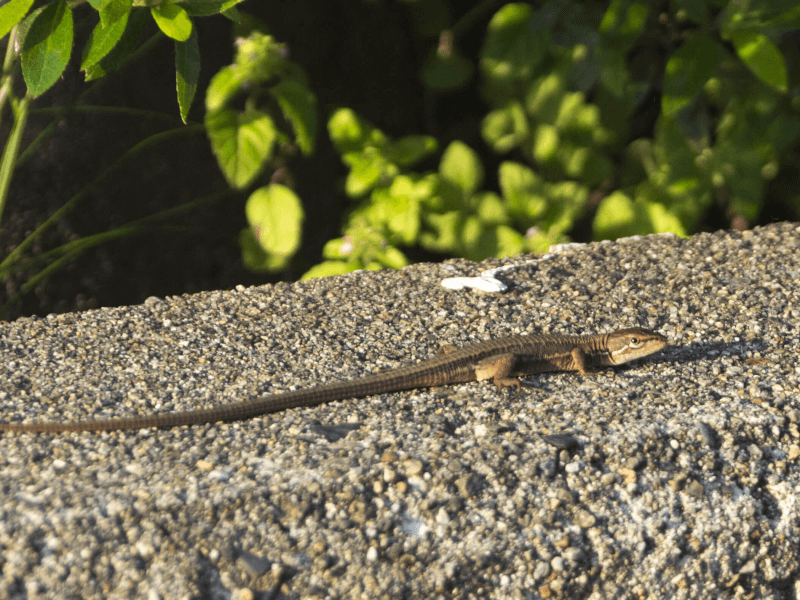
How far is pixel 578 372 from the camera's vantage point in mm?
2664

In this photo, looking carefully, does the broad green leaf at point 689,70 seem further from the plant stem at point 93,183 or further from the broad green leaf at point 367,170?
the plant stem at point 93,183

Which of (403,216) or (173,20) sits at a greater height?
(173,20)

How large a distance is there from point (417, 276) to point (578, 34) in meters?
2.05

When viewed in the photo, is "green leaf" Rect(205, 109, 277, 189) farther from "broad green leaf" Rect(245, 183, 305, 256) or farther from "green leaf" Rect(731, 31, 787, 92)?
"green leaf" Rect(731, 31, 787, 92)

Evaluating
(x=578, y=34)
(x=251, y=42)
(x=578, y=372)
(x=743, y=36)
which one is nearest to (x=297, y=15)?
(x=251, y=42)

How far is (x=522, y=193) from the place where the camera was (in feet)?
15.4

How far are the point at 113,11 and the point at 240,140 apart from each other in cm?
174

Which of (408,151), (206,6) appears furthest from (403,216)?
(206,6)

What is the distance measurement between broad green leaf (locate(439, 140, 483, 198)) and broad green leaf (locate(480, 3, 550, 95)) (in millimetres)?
576

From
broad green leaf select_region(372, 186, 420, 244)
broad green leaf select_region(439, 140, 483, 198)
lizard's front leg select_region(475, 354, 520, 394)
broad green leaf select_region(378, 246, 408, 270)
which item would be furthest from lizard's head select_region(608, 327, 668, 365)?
broad green leaf select_region(439, 140, 483, 198)

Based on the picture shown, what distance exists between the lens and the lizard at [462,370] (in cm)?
213

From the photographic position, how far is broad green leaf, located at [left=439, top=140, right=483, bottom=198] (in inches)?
181

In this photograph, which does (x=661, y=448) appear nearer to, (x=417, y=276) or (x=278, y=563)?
(x=278, y=563)

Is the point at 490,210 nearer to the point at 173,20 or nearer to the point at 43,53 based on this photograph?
the point at 173,20
